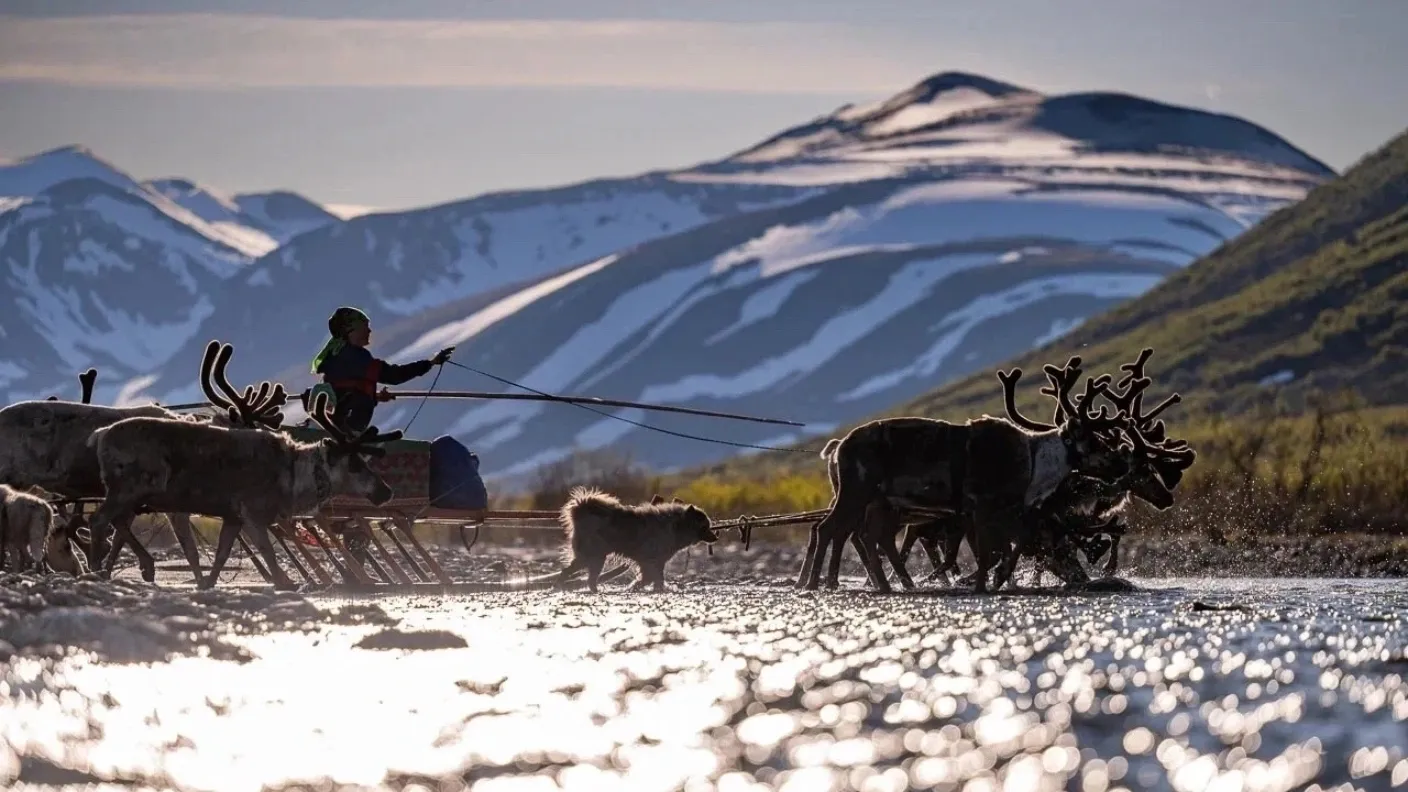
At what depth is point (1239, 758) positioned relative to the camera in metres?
12.2

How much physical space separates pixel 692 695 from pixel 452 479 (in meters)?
12.7

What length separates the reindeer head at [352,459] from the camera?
24516mm

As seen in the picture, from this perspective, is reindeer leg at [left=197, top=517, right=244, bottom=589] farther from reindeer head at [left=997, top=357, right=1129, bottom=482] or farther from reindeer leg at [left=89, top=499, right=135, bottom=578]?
reindeer head at [left=997, top=357, right=1129, bottom=482]

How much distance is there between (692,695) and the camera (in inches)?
587

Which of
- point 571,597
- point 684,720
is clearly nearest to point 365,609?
point 571,597

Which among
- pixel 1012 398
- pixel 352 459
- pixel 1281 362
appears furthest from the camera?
pixel 1281 362

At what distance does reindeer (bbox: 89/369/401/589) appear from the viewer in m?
23.2

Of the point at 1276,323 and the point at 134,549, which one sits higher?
the point at 1276,323

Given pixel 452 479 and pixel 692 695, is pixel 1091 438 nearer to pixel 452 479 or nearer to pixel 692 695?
pixel 452 479

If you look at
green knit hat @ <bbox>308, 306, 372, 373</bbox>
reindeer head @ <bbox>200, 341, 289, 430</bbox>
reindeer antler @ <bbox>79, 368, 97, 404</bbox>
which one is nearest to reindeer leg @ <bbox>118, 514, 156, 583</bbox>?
reindeer head @ <bbox>200, 341, 289, 430</bbox>

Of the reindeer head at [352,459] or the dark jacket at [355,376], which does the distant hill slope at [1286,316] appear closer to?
the dark jacket at [355,376]

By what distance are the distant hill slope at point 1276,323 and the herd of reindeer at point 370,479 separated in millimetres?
42407

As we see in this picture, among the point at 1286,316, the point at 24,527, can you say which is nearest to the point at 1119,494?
the point at 24,527

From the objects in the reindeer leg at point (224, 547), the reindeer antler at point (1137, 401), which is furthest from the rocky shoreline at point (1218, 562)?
the reindeer leg at point (224, 547)
